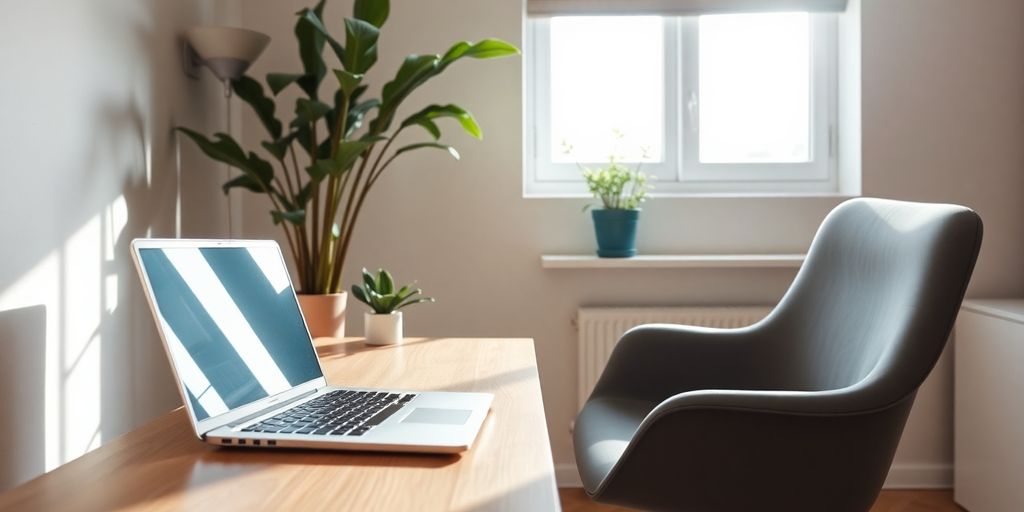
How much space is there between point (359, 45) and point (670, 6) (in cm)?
116

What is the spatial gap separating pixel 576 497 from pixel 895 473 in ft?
3.51

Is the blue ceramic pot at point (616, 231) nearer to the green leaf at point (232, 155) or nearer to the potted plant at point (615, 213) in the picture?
the potted plant at point (615, 213)

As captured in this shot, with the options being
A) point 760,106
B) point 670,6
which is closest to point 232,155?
point 670,6

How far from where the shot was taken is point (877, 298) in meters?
1.53

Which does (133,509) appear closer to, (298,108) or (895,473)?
(298,108)

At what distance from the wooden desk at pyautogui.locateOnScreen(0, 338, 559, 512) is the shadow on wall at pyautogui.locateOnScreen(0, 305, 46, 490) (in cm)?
52

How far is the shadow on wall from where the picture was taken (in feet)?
4.67

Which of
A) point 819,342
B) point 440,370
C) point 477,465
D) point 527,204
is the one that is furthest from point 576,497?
point 477,465

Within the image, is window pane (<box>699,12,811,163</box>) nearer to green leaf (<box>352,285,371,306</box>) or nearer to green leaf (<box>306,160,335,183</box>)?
green leaf (<box>306,160,335,183</box>)

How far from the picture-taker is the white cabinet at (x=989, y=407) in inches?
88.2

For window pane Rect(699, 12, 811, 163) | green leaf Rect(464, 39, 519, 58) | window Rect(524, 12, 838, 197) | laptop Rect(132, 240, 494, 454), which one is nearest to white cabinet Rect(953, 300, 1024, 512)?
window Rect(524, 12, 838, 197)

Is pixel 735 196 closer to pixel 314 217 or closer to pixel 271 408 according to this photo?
pixel 314 217

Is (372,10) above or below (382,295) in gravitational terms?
above

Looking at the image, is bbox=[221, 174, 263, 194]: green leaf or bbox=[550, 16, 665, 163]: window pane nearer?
bbox=[221, 174, 263, 194]: green leaf
